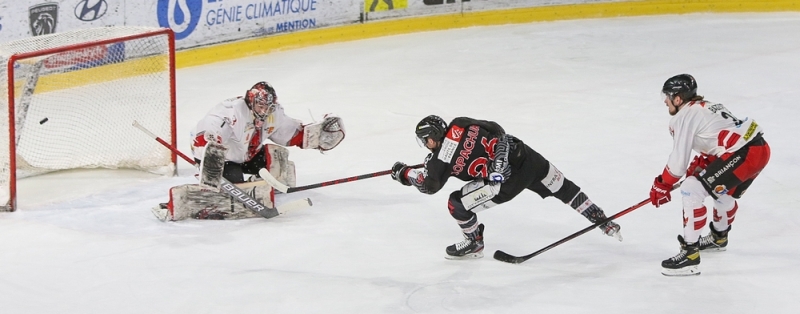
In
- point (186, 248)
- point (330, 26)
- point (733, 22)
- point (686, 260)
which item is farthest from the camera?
point (733, 22)

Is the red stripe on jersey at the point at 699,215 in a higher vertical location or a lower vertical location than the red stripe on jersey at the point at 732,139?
lower

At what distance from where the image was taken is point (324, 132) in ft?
20.6

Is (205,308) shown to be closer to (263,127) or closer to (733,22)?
(263,127)

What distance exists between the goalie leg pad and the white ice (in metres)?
0.06

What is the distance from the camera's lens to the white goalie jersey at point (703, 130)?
4.70 meters

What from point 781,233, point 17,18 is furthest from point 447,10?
point 781,233

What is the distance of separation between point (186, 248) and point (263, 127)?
3.17 ft

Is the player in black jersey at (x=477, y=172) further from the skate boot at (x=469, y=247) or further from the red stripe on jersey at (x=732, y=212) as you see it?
the red stripe on jersey at (x=732, y=212)

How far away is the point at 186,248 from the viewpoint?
5340 mm

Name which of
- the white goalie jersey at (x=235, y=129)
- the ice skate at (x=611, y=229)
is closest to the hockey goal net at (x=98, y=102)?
the white goalie jersey at (x=235, y=129)

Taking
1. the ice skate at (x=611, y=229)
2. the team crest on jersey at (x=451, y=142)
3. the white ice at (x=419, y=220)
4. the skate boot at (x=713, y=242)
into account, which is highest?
the team crest on jersey at (x=451, y=142)

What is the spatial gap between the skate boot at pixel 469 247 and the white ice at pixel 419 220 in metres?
0.05

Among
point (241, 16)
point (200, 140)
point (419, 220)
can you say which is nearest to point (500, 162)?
point (419, 220)

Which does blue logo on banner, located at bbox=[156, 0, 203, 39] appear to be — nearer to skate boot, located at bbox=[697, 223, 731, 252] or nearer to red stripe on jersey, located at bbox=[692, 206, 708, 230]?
skate boot, located at bbox=[697, 223, 731, 252]
